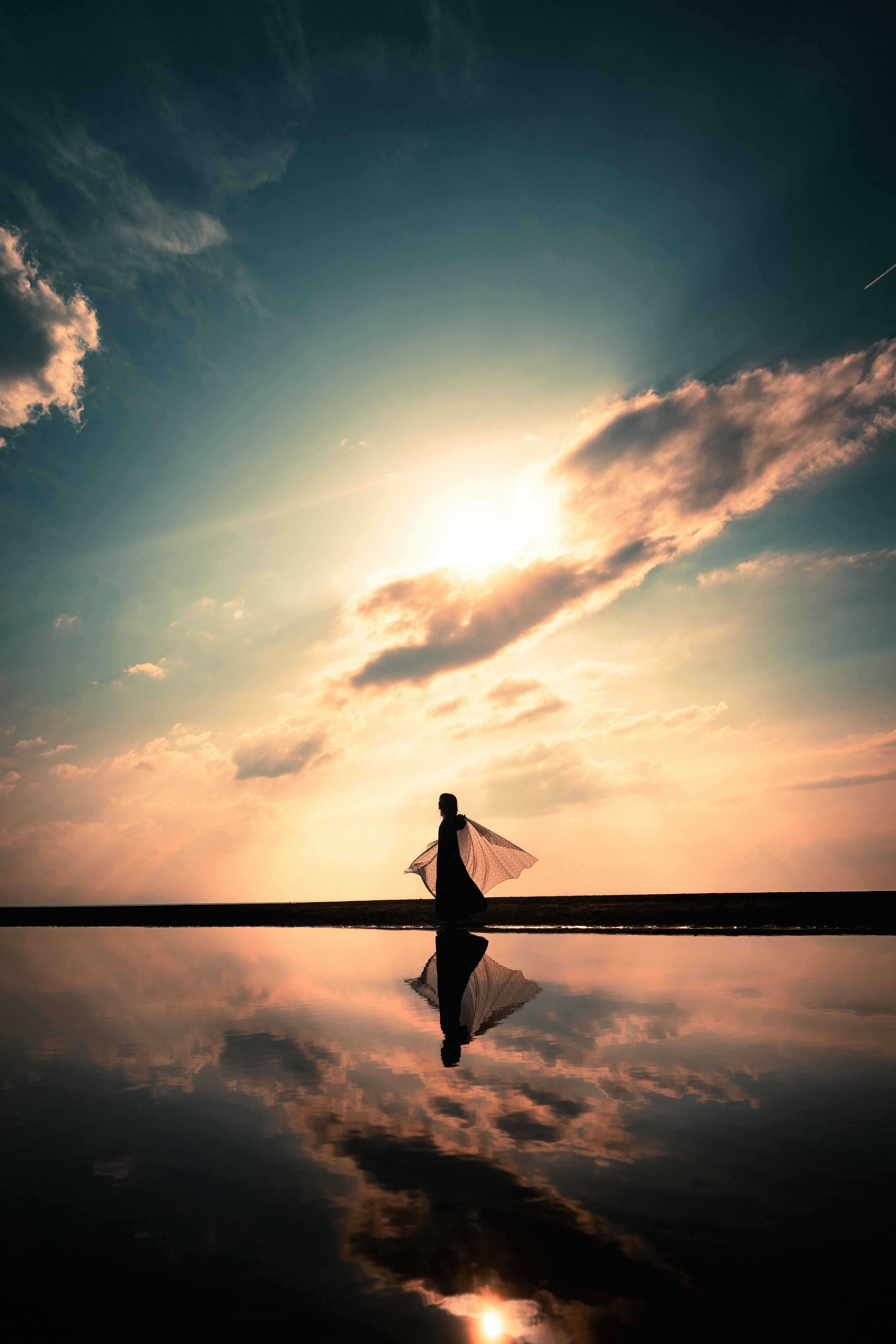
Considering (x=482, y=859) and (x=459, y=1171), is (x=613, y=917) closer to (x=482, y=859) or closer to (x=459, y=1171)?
(x=482, y=859)

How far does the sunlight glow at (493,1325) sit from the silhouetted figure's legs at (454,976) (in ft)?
11.3

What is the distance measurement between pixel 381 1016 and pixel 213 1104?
334 cm

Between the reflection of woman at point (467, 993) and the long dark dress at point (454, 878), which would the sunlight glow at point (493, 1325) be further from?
the long dark dress at point (454, 878)

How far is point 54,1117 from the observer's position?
4.66 m

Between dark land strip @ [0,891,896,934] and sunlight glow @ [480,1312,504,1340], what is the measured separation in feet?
58.5

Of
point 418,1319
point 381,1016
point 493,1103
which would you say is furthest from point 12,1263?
point 381,1016

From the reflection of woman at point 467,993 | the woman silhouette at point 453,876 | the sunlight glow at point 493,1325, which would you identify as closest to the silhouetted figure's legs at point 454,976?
the reflection of woman at point 467,993

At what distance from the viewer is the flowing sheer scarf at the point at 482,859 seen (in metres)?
20.0

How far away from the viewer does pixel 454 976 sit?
436 inches

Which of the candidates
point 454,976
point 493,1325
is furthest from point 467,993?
point 493,1325

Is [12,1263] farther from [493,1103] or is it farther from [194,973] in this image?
[194,973]

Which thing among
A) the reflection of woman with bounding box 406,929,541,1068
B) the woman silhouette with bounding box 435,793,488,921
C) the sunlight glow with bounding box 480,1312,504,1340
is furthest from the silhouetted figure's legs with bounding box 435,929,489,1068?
the sunlight glow with bounding box 480,1312,504,1340

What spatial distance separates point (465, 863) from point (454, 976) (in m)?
9.57

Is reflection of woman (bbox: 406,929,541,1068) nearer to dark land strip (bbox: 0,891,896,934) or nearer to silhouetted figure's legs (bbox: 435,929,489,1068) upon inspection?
silhouetted figure's legs (bbox: 435,929,489,1068)
